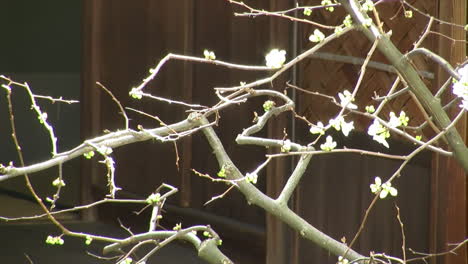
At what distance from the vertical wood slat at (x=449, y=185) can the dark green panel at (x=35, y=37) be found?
625 centimetres

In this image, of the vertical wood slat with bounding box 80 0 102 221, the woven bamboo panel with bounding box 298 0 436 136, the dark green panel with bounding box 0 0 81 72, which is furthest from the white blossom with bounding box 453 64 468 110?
the dark green panel with bounding box 0 0 81 72

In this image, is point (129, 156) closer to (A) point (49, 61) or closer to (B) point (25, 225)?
(B) point (25, 225)

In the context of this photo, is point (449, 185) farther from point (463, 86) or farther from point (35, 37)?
point (35, 37)

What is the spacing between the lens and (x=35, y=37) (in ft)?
29.8

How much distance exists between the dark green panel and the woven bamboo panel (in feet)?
16.9

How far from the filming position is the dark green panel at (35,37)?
9008 mm

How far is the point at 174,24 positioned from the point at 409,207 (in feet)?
A: 8.49

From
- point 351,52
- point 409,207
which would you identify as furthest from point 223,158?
point 351,52

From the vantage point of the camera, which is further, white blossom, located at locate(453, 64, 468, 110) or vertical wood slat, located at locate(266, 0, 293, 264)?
vertical wood slat, located at locate(266, 0, 293, 264)

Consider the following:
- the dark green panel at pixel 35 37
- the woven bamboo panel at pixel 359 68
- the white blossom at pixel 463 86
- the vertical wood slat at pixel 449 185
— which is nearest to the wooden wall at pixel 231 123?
the woven bamboo panel at pixel 359 68

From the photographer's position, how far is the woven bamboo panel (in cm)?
337

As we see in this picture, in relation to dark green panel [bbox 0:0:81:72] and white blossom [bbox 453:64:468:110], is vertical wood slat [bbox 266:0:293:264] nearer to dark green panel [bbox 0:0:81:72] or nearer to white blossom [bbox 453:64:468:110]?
white blossom [bbox 453:64:468:110]

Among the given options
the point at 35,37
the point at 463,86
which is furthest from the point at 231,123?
the point at 35,37

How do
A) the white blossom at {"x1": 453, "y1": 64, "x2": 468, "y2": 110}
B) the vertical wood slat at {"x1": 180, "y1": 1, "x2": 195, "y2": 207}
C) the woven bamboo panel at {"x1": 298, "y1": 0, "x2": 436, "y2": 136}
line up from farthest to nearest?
the vertical wood slat at {"x1": 180, "y1": 1, "x2": 195, "y2": 207}, the woven bamboo panel at {"x1": 298, "y1": 0, "x2": 436, "y2": 136}, the white blossom at {"x1": 453, "y1": 64, "x2": 468, "y2": 110}
